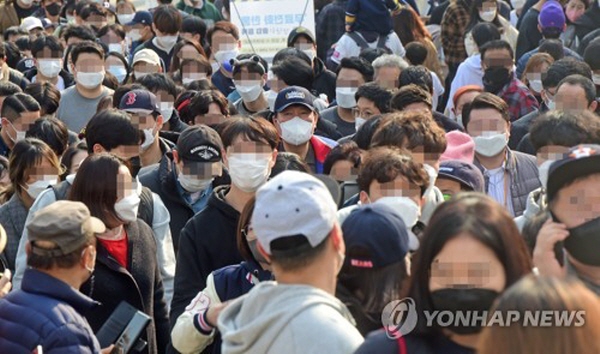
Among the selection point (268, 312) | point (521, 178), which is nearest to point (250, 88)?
point (521, 178)

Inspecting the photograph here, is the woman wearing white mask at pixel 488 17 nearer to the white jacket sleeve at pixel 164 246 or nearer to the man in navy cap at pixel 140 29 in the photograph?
the man in navy cap at pixel 140 29

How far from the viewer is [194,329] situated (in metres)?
5.29

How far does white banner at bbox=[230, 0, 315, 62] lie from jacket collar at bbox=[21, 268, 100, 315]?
32.2ft

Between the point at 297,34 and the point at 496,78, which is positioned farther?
the point at 297,34

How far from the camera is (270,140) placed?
6.86 metres

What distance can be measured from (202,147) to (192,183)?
225 millimetres

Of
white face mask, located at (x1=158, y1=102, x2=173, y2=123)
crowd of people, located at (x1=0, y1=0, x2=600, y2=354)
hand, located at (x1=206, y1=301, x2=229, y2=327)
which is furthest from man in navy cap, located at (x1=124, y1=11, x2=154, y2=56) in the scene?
hand, located at (x1=206, y1=301, x2=229, y2=327)

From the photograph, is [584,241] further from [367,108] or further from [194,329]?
[367,108]

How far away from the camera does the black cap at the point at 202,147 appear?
747cm

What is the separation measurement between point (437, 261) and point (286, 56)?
27.7 feet

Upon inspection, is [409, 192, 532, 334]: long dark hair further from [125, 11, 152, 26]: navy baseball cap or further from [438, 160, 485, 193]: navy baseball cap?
[125, 11, 152, 26]: navy baseball cap

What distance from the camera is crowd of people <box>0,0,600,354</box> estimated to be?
3658mm

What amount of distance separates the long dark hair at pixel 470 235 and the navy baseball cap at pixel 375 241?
1.20 ft

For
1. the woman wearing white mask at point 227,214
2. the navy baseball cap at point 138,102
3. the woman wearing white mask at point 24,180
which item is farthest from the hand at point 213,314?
the navy baseball cap at point 138,102
